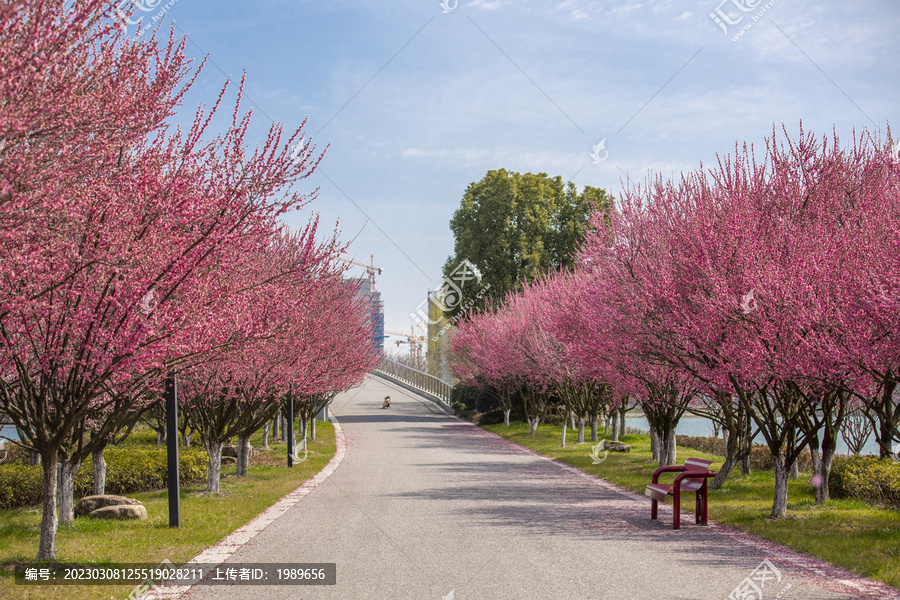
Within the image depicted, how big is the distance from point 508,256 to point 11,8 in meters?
43.5

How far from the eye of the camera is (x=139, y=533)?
9.73m

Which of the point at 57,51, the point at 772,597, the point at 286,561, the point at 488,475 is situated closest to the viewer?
the point at 57,51

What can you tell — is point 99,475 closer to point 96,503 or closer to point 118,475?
point 118,475

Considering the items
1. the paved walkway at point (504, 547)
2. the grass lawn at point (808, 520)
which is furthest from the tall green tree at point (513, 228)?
the paved walkway at point (504, 547)

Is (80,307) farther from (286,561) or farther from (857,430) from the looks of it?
(857,430)

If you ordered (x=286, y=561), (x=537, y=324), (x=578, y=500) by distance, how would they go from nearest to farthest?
(x=286, y=561) → (x=578, y=500) → (x=537, y=324)

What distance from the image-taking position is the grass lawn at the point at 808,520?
825cm

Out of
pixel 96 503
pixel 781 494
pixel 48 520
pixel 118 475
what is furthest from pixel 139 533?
pixel 781 494

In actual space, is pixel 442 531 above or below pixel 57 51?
below

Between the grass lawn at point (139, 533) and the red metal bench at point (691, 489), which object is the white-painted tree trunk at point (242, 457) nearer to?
the grass lawn at point (139, 533)

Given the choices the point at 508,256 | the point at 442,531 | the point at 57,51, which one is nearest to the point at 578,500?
the point at 442,531

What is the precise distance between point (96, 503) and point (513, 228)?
125 feet

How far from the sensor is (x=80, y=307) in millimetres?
6973

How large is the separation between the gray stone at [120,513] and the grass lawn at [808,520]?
8043 millimetres
